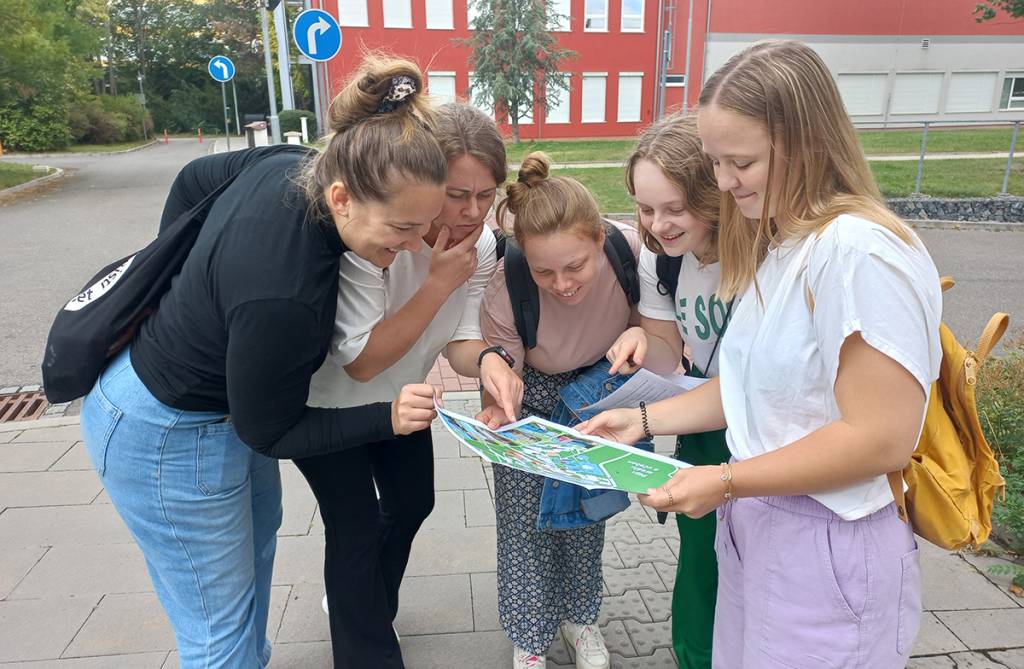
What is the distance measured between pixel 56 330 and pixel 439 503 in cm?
222

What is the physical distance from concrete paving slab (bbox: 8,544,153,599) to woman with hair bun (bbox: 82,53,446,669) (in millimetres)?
1280

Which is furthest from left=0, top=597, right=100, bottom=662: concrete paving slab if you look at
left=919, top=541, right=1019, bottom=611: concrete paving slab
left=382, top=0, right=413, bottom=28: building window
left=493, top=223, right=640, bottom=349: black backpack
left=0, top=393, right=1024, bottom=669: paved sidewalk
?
left=382, top=0, right=413, bottom=28: building window

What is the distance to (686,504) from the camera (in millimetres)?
1490

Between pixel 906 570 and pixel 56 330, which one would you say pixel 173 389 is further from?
pixel 906 570

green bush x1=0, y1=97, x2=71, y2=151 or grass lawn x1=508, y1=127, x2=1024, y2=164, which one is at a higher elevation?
green bush x1=0, y1=97, x2=71, y2=151

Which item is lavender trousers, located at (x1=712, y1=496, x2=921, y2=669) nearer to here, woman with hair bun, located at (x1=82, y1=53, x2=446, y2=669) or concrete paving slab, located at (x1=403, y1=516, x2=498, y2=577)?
woman with hair bun, located at (x1=82, y1=53, x2=446, y2=669)

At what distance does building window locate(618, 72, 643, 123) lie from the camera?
3222 cm

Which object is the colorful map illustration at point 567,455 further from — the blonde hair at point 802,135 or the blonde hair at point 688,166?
the blonde hair at point 688,166

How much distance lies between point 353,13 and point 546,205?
2995 cm

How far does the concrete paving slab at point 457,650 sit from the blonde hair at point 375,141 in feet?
5.86

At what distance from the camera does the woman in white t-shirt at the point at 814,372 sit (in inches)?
50.3

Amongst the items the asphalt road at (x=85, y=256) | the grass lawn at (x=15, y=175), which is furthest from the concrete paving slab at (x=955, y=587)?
the grass lawn at (x=15, y=175)

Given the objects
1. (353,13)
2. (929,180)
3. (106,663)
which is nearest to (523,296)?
(106,663)

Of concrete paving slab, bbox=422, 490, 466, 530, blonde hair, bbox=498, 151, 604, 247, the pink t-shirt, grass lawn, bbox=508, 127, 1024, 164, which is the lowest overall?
concrete paving slab, bbox=422, 490, 466, 530
